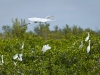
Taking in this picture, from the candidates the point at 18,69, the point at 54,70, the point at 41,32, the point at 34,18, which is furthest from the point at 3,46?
the point at 41,32

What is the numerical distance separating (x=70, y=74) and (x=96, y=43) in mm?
987

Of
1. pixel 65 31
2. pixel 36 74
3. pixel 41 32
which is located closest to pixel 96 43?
pixel 36 74

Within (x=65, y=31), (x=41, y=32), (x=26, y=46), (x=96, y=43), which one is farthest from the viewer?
(x=65, y=31)

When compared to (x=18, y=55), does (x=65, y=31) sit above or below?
below


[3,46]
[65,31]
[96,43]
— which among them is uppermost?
[96,43]

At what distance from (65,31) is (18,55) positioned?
39.2 metres

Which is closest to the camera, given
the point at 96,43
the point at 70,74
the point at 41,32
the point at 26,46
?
the point at 70,74

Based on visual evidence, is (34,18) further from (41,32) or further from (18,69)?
(41,32)

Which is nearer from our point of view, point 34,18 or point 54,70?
point 54,70

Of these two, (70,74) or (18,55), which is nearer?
(70,74)

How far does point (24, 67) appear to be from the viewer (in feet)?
21.2

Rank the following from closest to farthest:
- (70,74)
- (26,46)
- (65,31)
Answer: (70,74) < (26,46) < (65,31)

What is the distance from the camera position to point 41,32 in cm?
4234

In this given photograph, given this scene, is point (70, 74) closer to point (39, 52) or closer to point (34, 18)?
point (39, 52)
